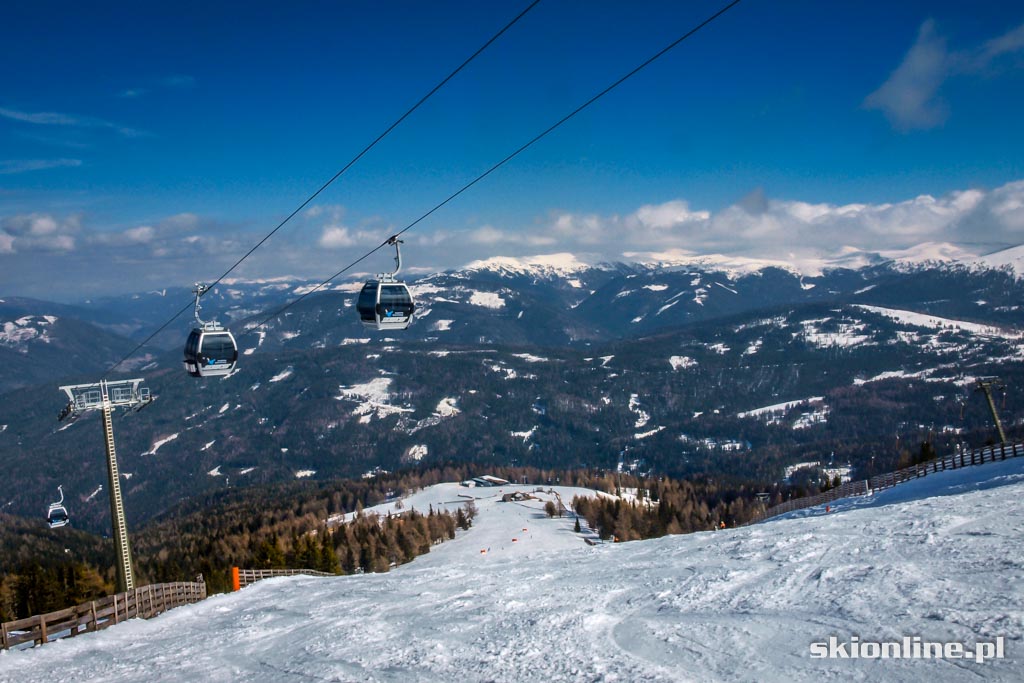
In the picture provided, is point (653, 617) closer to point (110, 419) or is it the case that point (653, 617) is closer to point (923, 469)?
point (110, 419)

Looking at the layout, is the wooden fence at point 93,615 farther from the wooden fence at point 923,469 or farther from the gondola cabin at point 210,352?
the wooden fence at point 923,469

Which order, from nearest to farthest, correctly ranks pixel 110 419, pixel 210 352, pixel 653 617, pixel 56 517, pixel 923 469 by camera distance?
pixel 653 617 < pixel 210 352 < pixel 110 419 < pixel 56 517 < pixel 923 469

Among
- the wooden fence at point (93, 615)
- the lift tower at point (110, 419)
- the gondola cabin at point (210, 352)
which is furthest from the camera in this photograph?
the lift tower at point (110, 419)

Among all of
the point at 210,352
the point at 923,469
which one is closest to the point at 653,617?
the point at 210,352

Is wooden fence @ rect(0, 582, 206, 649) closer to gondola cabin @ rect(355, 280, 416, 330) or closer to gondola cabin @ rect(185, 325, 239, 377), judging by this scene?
gondola cabin @ rect(185, 325, 239, 377)

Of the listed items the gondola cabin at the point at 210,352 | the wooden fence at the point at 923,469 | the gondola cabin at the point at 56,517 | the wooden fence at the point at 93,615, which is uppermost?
the gondola cabin at the point at 210,352

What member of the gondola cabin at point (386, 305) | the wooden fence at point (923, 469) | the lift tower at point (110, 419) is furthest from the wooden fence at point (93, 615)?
the wooden fence at point (923, 469)

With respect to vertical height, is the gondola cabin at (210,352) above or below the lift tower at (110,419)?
above
